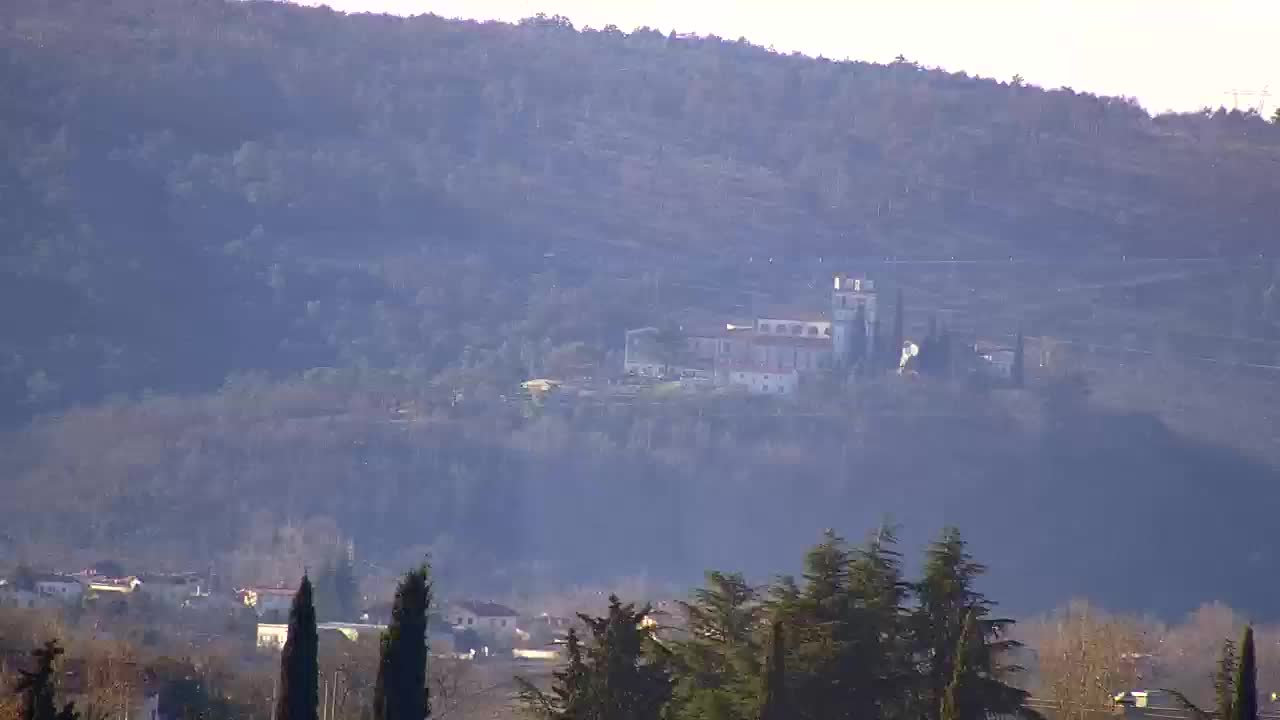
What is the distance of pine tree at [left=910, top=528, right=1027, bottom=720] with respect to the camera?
24219 mm

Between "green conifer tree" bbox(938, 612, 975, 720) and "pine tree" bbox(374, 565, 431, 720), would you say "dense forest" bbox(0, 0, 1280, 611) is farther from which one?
"pine tree" bbox(374, 565, 431, 720)

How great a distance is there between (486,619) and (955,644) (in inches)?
1491

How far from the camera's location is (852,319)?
109m

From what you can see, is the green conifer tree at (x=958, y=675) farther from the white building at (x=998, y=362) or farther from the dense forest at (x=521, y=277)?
the white building at (x=998, y=362)

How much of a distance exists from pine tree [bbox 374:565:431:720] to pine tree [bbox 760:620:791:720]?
2728mm

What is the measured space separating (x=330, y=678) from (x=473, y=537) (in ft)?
156

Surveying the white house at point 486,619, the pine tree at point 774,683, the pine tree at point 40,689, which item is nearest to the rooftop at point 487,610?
the white house at point 486,619

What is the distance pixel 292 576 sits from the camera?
69.0m

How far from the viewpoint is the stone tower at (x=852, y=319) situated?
10525 centimetres

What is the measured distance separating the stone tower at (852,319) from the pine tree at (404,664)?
8142 centimetres

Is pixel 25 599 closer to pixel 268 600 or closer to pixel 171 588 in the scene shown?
pixel 268 600

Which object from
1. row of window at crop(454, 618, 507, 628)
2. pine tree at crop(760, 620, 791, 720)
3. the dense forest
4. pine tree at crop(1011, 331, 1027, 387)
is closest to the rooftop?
row of window at crop(454, 618, 507, 628)

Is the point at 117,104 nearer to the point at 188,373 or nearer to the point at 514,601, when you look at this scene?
the point at 188,373

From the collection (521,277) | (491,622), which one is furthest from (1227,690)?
(521,277)
